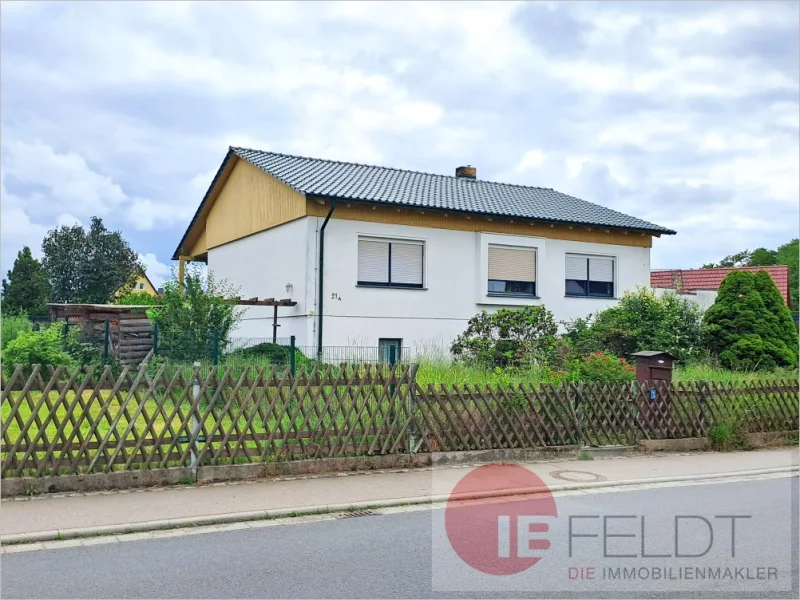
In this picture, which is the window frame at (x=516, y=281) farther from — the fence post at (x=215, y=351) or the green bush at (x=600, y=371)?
the fence post at (x=215, y=351)

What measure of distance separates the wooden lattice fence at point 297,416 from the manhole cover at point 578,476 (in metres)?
1.05

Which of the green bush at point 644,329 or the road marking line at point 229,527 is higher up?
the green bush at point 644,329

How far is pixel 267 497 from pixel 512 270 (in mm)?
15629

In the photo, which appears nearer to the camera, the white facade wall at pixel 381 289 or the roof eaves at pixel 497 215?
the roof eaves at pixel 497 215

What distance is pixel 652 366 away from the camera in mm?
13828

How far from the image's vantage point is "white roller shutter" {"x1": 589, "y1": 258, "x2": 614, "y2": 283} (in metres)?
25.3

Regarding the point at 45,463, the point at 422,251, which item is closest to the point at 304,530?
the point at 45,463

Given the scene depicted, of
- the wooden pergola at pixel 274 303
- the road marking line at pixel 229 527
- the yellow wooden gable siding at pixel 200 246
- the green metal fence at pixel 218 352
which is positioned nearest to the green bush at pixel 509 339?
the green metal fence at pixel 218 352

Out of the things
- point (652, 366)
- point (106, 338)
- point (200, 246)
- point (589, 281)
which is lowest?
point (652, 366)

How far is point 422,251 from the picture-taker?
22.1 m

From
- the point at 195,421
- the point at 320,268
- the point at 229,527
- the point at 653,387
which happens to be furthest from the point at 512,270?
the point at 229,527

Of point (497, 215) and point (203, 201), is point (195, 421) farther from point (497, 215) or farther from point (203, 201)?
point (203, 201)

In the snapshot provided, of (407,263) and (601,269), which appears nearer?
(407,263)

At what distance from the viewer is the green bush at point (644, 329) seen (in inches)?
851
